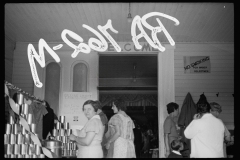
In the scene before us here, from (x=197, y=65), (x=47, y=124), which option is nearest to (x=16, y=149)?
(x=47, y=124)

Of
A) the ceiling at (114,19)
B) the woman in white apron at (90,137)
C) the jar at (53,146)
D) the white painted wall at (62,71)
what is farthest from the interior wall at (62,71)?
the jar at (53,146)

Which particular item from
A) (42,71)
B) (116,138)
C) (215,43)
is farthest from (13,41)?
(215,43)

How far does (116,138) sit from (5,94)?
2.06 m

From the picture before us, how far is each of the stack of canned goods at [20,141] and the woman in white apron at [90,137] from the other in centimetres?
49

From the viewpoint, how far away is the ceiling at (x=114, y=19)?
517cm

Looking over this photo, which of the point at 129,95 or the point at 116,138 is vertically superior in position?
the point at 129,95

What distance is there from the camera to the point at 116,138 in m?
5.02

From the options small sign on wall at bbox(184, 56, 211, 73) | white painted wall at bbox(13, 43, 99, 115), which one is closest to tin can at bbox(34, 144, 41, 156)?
white painted wall at bbox(13, 43, 99, 115)

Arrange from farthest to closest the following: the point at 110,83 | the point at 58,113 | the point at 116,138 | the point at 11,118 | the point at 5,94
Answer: the point at 110,83
the point at 58,113
the point at 116,138
the point at 11,118
the point at 5,94

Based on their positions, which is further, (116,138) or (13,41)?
(13,41)

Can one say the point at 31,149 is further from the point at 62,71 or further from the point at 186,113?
the point at 186,113

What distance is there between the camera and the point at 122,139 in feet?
16.7

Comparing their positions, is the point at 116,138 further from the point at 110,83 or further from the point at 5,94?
the point at 110,83

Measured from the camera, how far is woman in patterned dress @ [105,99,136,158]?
504 centimetres
